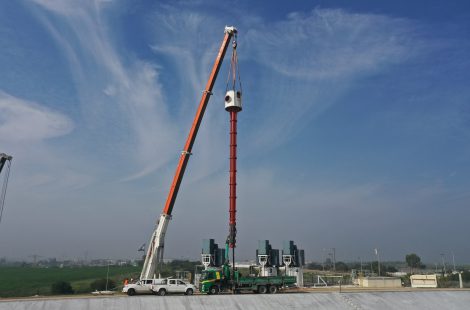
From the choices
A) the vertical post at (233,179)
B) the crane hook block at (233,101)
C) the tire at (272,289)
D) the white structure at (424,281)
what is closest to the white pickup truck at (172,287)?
the vertical post at (233,179)

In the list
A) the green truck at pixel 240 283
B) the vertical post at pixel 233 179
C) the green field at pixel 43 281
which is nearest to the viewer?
the green truck at pixel 240 283

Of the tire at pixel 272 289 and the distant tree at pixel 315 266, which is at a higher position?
the distant tree at pixel 315 266

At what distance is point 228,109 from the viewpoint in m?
45.4

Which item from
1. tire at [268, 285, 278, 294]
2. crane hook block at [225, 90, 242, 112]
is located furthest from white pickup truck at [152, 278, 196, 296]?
crane hook block at [225, 90, 242, 112]

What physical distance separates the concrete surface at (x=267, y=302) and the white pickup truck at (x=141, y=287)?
3253 mm

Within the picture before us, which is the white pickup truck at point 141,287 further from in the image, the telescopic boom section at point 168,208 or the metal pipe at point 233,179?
the metal pipe at point 233,179

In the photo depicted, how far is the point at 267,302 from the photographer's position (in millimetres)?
31484

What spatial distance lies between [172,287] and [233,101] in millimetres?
21848

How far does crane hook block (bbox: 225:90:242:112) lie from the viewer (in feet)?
148

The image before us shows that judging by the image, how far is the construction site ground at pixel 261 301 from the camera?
29.1m

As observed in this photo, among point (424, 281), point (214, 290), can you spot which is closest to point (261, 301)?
point (214, 290)

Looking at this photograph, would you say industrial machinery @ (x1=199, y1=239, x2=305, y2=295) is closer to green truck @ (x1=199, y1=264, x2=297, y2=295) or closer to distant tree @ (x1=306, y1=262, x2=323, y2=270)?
green truck @ (x1=199, y1=264, x2=297, y2=295)

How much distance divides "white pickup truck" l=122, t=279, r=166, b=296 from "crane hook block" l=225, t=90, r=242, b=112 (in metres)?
21.0

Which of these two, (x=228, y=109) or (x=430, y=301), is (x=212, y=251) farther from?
(x=430, y=301)
